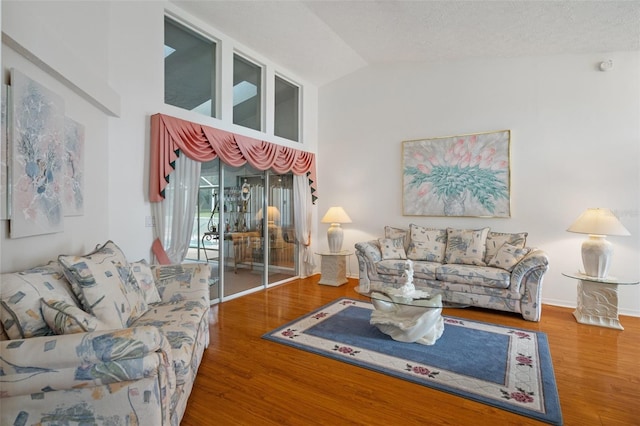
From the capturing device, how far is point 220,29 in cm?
416

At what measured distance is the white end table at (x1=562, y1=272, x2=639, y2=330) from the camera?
11.1ft

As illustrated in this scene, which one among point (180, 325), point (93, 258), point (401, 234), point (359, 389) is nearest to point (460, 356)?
point (359, 389)

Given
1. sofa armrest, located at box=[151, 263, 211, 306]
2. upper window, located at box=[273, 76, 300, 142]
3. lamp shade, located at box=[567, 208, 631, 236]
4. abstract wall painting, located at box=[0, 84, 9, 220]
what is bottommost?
sofa armrest, located at box=[151, 263, 211, 306]

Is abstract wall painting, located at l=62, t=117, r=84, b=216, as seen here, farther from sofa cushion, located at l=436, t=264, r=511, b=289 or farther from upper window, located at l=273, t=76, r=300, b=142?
sofa cushion, located at l=436, t=264, r=511, b=289

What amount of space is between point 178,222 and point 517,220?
14.2 feet

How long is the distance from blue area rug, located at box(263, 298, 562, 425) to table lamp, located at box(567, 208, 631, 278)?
1070 mm

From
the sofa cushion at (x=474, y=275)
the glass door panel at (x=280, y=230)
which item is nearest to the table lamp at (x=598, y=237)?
the sofa cushion at (x=474, y=275)

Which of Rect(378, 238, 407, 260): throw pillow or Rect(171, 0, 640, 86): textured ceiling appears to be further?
Rect(378, 238, 407, 260): throw pillow

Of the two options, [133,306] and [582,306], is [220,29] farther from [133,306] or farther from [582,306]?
[582,306]

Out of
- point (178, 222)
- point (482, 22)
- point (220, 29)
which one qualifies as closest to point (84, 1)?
point (220, 29)

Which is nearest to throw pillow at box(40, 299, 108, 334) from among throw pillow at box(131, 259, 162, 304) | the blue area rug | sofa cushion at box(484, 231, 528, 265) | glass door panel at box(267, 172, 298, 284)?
throw pillow at box(131, 259, 162, 304)

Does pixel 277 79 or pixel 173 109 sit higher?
pixel 277 79

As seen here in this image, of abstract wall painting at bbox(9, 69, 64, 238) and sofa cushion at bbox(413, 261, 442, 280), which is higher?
abstract wall painting at bbox(9, 69, 64, 238)

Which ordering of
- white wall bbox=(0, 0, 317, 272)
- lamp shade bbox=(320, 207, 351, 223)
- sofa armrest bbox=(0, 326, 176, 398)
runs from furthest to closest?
1. lamp shade bbox=(320, 207, 351, 223)
2. white wall bbox=(0, 0, 317, 272)
3. sofa armrest bbox=(0, 326, 176, 398)
